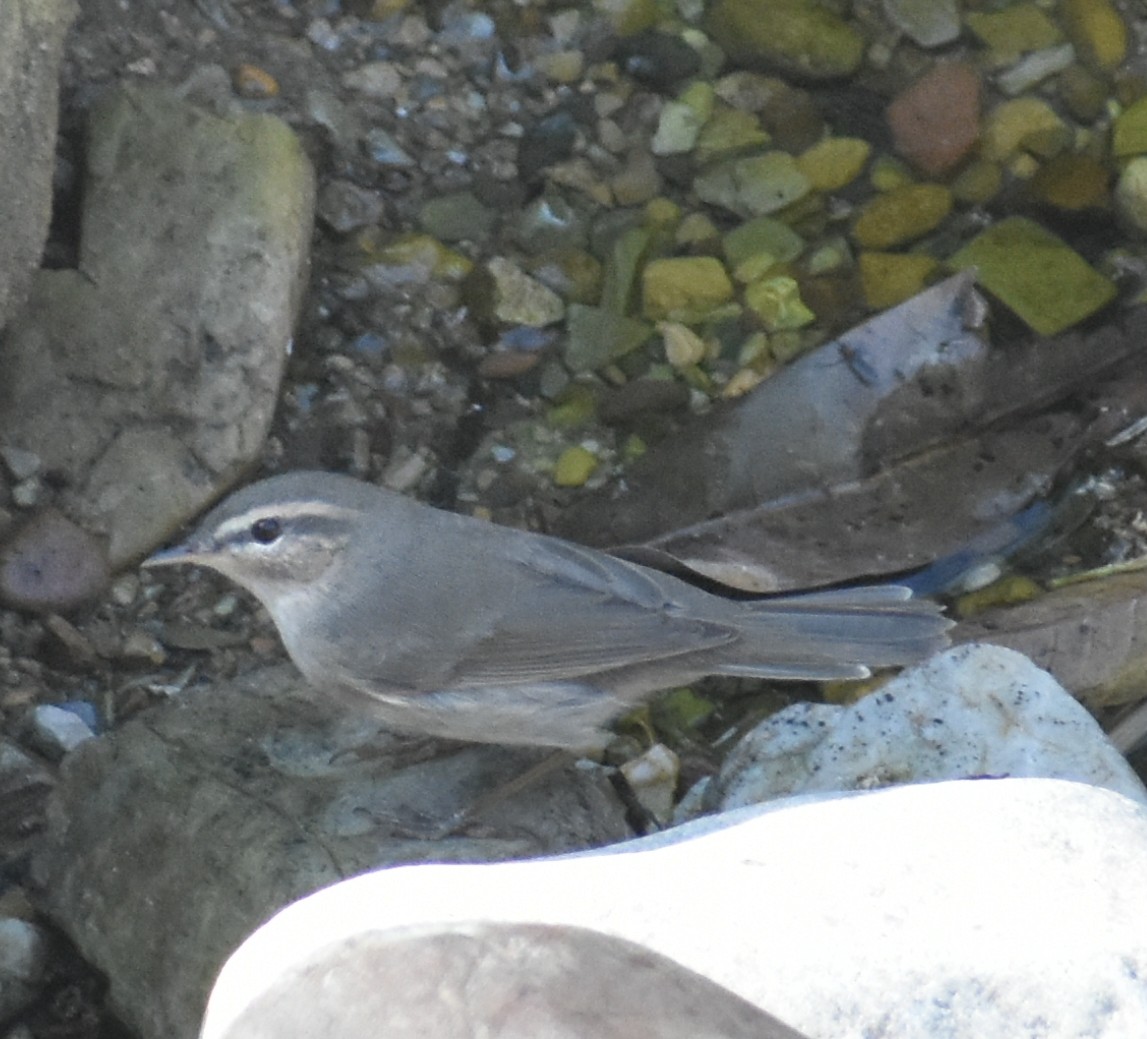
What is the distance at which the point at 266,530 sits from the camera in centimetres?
476

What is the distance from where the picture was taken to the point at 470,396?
6242 millimetres

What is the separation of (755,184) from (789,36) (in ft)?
2.26

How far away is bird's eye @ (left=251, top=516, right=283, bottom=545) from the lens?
4.73m

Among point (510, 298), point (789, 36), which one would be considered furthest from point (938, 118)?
point (510, 298)

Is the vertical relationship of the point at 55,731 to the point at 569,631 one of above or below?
below

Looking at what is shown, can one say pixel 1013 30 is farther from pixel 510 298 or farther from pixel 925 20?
pixel 510 298

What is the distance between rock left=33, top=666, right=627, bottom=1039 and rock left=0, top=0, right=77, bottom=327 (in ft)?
4.61

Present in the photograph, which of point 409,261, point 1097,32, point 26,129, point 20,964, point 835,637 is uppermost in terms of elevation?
point 1097,32

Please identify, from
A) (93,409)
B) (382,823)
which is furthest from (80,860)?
(93,409)

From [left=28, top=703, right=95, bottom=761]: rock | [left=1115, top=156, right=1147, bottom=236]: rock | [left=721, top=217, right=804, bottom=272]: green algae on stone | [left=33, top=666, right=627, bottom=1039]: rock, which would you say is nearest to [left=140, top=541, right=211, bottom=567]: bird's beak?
[left=33, top=666, right=627, bottom=1039]: rock

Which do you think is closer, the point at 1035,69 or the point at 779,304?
the point at 779,304

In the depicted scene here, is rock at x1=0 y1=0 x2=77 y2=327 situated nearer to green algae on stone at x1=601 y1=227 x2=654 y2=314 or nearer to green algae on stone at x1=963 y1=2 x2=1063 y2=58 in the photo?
green algae on stone at x1=601 y1=227 x2=654 y2=314

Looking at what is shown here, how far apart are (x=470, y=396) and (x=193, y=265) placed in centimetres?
112

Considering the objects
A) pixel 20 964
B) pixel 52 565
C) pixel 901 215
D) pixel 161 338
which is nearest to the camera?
pixel 20 964
